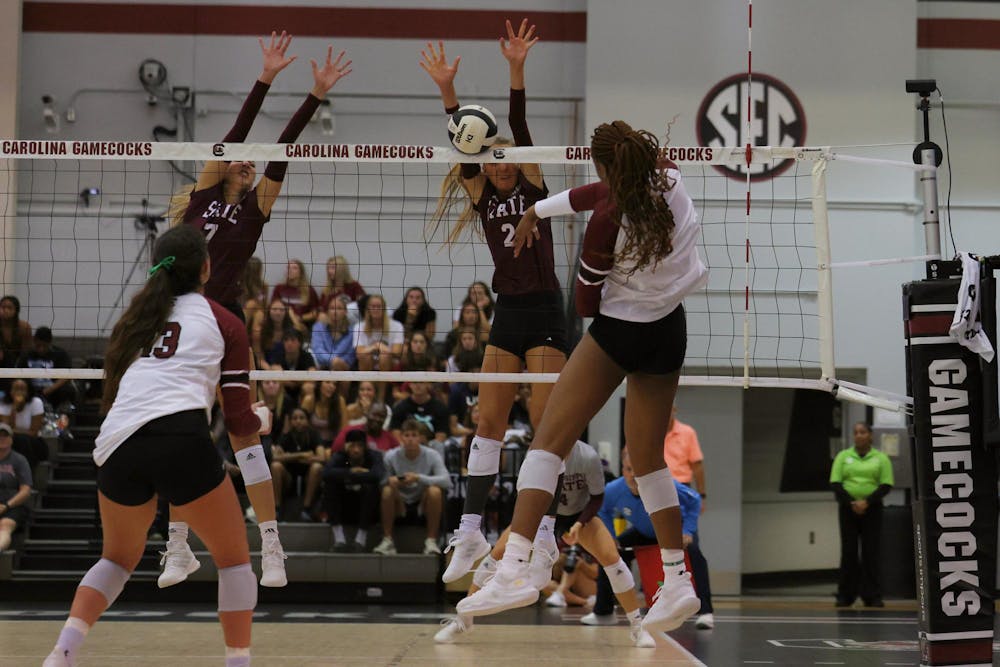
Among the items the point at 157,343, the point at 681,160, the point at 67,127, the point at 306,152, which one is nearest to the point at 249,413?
the point at 157,343

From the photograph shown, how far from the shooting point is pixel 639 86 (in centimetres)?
1454

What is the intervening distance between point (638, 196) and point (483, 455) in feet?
8.12

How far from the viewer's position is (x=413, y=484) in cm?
1188

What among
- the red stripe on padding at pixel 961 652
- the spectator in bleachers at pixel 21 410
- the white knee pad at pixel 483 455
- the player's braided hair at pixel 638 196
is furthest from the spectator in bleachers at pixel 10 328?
the red stripe on padding at pixel 961 652

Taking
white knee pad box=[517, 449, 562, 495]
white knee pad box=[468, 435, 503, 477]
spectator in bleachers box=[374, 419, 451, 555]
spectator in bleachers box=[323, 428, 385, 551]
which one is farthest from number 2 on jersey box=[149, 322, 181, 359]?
spectator in bleachers box=[374, 419, 451, 555]

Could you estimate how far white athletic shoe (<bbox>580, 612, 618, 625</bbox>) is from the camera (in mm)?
10203

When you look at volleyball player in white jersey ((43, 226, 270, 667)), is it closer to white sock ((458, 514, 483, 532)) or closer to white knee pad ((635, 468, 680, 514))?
white knee pad ((635, 468, 680, 514))

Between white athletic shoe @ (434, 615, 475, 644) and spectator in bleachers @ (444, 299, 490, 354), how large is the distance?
5000 mm

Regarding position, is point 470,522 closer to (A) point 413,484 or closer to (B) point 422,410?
(A) point 413,484

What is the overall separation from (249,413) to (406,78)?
1077cm

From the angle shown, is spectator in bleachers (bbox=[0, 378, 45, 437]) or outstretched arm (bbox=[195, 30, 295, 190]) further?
spectator in bleachers (bbox=[0, 378, 45, 437])

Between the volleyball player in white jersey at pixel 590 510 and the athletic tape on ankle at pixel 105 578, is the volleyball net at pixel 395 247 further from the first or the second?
the athletic tape on ankle at pixel 105 578

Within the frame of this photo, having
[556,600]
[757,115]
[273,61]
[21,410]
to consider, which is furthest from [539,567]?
[757,115]

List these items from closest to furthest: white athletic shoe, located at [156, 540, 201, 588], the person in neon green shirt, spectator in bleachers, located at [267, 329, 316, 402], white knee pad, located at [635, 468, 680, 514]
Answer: white knee pad, located at [635, 468, 680, 514]
white athletic shoe, located at [156, 540, 201, 588]
spectator in bleachers, located at [267, 329, 316, 402]
the person in neon green shirt
